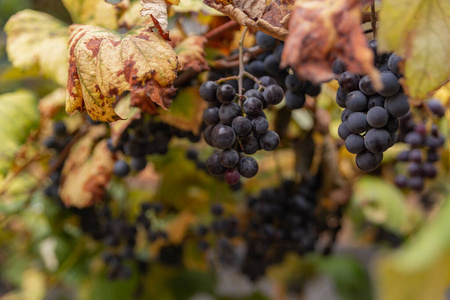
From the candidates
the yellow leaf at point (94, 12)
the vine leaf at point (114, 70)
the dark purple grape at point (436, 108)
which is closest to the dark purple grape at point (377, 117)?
the vine leaf at point (114, 70)

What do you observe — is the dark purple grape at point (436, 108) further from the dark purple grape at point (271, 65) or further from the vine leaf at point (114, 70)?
the vine leaf at point (114, 70)

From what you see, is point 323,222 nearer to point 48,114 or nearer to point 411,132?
point 411,132

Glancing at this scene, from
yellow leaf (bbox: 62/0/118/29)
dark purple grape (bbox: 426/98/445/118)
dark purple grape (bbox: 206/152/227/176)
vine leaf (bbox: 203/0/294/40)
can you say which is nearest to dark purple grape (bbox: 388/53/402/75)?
vine leaf (bbox: 203/0/294/40)

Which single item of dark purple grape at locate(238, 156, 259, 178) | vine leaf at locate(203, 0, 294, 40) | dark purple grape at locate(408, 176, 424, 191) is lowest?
dark purple grape at locate(408, 176, 424, 191)

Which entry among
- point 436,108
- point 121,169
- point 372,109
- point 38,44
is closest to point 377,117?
point 372,109

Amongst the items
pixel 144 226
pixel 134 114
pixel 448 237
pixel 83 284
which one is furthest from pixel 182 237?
pixel 448 237

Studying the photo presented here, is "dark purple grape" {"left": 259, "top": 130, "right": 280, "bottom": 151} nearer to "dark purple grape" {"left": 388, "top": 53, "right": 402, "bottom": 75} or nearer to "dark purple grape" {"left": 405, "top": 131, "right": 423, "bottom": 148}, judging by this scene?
"dark purple grape" {"left": 388, "top": 53, "right": 402, "bottom": 75}

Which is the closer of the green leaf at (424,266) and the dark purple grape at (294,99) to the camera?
the green leaf at (424,266)

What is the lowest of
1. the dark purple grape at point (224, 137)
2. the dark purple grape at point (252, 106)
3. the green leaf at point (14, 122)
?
the green leaf at point (14, 122)
